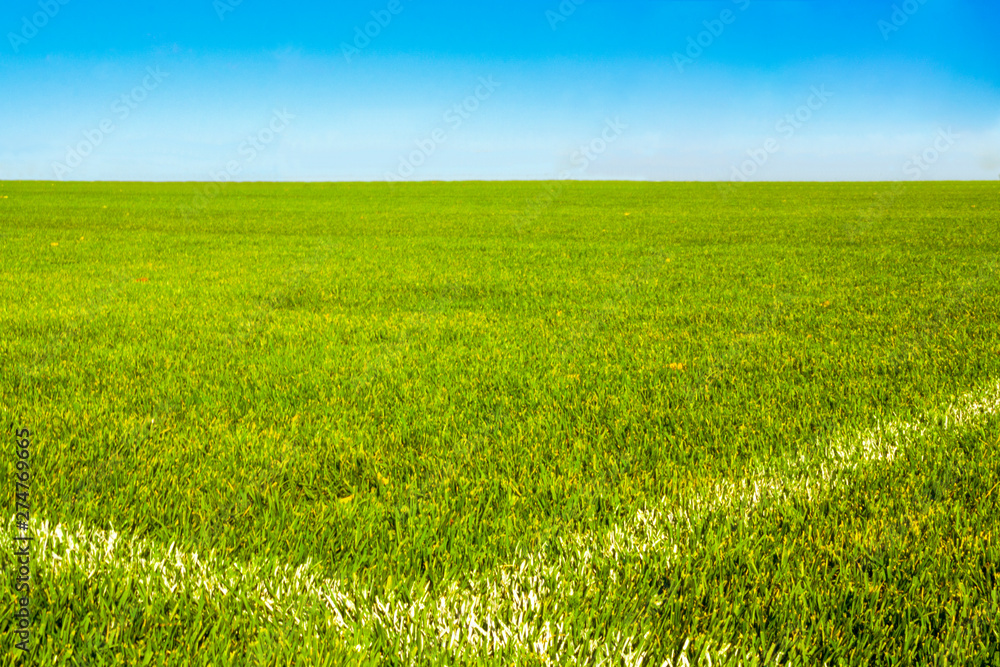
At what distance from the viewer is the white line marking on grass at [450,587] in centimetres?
156

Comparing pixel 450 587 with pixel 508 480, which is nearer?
pixel 450 587

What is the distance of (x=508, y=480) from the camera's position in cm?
241

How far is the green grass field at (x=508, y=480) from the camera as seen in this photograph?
5.24 ft

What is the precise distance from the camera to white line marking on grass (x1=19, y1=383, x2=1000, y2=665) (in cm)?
156

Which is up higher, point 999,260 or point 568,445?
point 999,260

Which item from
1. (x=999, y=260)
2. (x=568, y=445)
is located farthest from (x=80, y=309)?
(x=999, y=260)

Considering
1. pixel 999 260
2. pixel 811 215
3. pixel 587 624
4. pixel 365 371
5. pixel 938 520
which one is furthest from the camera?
pixel 811 215

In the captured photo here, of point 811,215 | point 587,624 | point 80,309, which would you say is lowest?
point 587,624

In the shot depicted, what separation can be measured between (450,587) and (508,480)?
67 cm

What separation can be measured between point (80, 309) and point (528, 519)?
4.94 metres

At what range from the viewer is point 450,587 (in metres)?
1.77

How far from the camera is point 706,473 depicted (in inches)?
96.9

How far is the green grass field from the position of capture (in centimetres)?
160

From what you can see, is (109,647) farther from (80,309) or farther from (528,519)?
(80,309)
